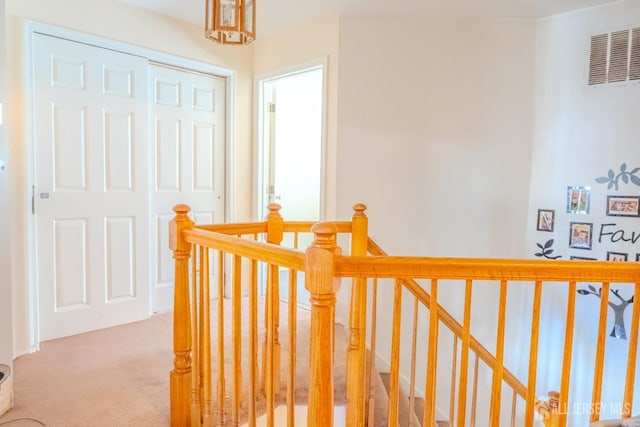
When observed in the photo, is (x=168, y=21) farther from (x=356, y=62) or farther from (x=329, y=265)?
(x=329, y=265)

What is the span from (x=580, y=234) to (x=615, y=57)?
120 centimetres

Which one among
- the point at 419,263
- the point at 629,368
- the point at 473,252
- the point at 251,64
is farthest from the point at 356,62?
the point at 629,368

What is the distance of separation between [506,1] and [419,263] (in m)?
2.35

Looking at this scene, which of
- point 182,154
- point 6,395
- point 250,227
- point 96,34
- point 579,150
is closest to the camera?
point 6,395

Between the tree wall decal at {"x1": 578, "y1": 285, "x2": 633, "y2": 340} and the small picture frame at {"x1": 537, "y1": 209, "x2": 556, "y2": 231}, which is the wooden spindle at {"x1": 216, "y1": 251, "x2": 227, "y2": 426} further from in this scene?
the tree wall decal at {"x1": 578, "y1": 285, "x2": 633, "y2": 340}

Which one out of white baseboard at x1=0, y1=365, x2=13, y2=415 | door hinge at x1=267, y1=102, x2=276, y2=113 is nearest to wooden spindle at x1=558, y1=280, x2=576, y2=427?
white baseboard at x1=0, y1=365, x2=13, y2=415

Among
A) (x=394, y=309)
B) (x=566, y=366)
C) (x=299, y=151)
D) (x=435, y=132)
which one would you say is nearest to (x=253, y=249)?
(x=394, y=309)

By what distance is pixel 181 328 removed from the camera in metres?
1.71

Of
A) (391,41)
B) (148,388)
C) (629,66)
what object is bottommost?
(148,388)

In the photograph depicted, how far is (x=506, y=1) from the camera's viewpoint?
103 inches

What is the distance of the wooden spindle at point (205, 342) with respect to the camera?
1552mm

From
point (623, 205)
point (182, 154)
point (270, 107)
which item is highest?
point (270, 107)

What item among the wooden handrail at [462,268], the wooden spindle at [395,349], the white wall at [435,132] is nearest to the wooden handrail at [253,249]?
the wooden handrail at [462,268]

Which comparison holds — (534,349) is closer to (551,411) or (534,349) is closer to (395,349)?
(551,411)
